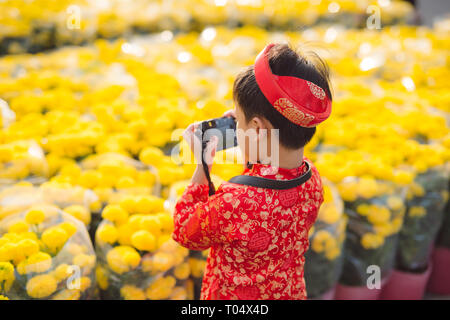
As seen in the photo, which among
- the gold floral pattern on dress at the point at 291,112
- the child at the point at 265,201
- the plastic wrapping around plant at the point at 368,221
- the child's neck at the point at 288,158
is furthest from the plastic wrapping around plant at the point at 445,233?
the gold floral pattern on dress at the point at 291,112

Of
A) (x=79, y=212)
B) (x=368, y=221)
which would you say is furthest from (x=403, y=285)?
(x=79, y=212)

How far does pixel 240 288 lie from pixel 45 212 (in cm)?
67

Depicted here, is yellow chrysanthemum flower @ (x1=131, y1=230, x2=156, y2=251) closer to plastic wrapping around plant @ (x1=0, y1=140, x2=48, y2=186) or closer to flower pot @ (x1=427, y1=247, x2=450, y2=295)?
plastic wrapping around plant @ (x1=0, y1=140, x2=48, y2=186)

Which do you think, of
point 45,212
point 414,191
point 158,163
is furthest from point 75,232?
point 414,191

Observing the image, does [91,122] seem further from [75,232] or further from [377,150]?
[377,150]

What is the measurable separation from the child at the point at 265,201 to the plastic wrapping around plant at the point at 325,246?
39 centimetres

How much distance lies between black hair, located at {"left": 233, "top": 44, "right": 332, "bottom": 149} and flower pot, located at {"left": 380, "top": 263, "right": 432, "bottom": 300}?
142cm

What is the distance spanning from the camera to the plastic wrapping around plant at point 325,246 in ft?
4.71

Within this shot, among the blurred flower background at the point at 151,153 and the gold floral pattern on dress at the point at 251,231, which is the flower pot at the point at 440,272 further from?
the gold floral pattern on dress at the point at 251,231

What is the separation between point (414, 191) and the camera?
1786mm

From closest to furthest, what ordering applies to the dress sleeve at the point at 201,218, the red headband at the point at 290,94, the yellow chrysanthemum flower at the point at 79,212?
the red headband at the point at 290,94
the dress sleeve at the point at 201,218
the yellow chrysanthemum flower at the point at 79,212

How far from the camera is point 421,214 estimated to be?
182cm

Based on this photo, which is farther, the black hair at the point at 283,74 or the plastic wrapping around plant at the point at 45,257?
the plastic wrapping around plant at the point at 45,257
